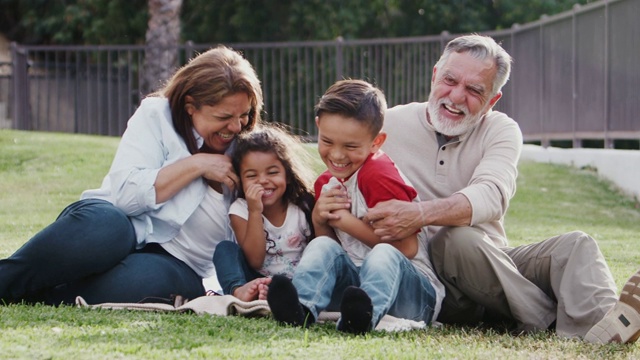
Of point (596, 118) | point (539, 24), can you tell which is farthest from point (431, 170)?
point (539, 24)

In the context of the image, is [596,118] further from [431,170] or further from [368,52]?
[431,170]

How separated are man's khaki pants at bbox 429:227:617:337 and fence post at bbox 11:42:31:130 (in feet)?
49.7

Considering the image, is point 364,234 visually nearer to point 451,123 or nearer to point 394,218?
point 394,218

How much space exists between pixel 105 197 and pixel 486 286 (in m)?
1.81

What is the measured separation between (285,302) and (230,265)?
2.46 ft

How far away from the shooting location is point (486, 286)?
15.1 ft

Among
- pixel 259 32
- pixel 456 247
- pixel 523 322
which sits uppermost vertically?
pixel 259 32

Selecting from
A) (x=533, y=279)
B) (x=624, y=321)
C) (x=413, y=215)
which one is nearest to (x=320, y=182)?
(x=413, y=215)

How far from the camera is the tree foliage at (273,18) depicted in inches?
913

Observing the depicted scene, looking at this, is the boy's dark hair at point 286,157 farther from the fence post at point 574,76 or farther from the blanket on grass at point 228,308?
the fence post at point 574,76

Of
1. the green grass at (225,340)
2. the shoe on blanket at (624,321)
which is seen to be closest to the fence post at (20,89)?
the green grass at (225,340)

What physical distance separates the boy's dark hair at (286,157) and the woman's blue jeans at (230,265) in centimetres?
27

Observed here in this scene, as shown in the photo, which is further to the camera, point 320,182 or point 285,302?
point 320,182

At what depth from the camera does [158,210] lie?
16.4 ft
